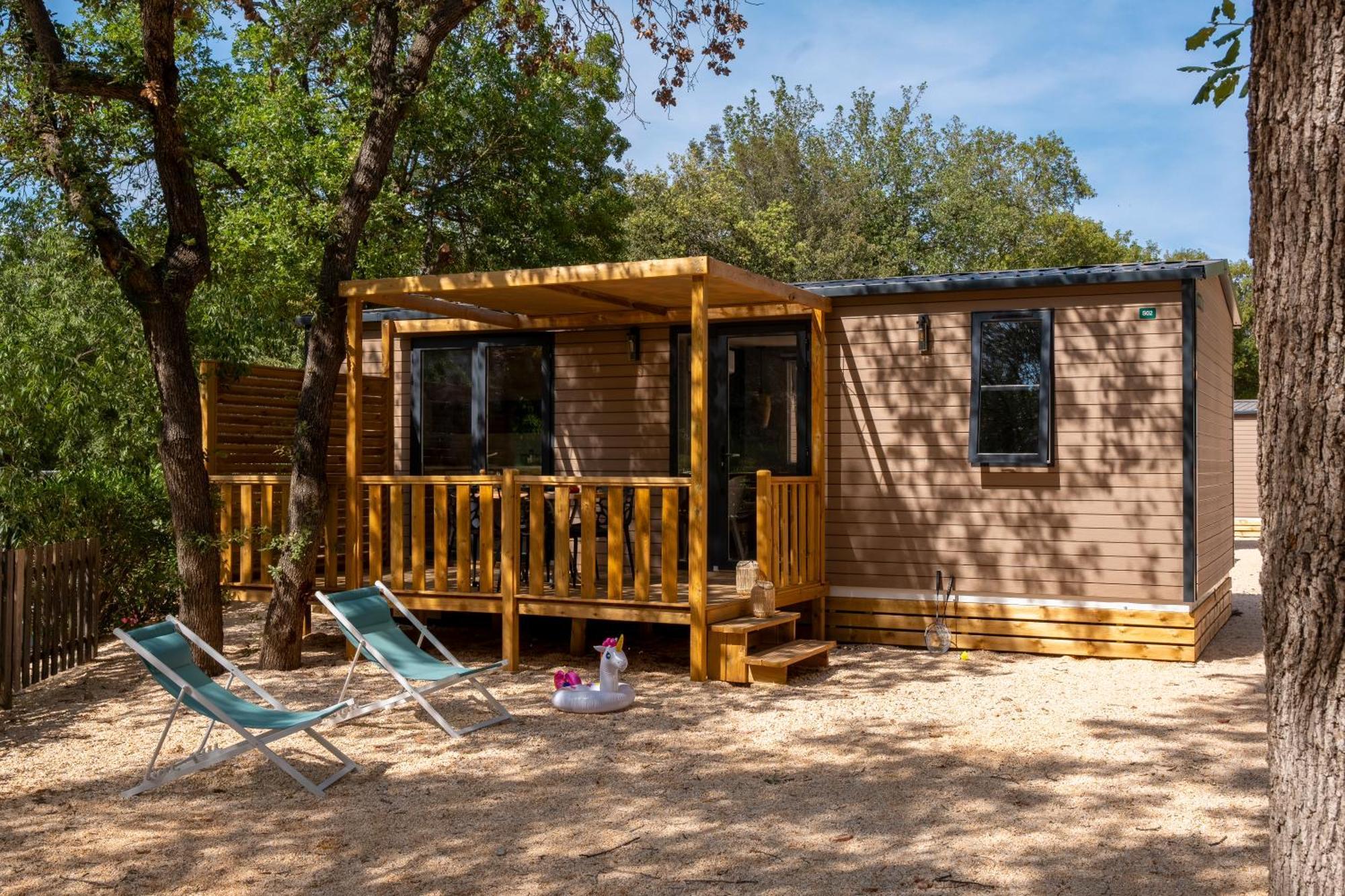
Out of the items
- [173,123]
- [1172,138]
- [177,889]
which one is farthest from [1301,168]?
[1172,138]

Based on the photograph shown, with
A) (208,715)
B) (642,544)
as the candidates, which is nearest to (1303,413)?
(208,715)

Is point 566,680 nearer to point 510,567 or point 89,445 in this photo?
point 510,567

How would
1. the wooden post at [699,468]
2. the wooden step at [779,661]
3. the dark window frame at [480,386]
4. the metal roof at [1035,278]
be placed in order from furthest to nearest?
the dark window frame at [480,386] < the metal roof at [1035,278] < the wooden step at [779,661] < the wooden post at [699,468]

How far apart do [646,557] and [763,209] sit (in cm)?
3024

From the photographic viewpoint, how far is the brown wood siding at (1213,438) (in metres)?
9.04

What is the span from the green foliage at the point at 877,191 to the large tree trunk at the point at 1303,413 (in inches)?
1093

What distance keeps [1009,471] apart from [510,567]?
375 centimetres

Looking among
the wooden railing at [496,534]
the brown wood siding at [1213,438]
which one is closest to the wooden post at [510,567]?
the wooden railing at [496,534]

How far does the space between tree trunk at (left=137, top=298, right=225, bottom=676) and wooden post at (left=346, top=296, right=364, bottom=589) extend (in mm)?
1031

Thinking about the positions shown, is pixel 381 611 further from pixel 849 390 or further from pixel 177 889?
pixel 849 390

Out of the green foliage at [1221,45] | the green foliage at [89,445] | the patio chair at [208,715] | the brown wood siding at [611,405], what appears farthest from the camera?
the brown wood siding at [611,405]

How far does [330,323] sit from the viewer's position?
8719mm

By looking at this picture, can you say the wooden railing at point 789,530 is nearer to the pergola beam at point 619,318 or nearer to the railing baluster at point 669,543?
the railing baluster at point 669,543

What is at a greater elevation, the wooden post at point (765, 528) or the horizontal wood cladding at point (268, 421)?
the horizontal wood cladding at point (268, 421)
